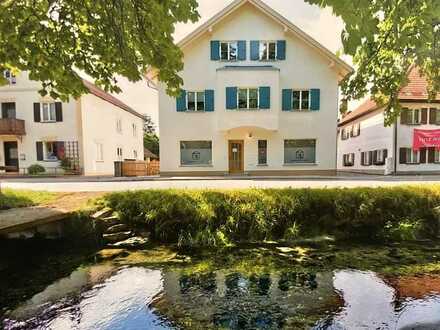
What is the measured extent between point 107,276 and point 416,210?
7.85m

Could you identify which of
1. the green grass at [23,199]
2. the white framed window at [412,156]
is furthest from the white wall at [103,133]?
the white framed window at [412,156]

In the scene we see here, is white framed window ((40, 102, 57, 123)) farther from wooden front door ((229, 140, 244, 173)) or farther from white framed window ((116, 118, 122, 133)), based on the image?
wooden front door ((229, 140, 244, 173))

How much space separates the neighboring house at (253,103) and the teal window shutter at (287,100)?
0.07 meters

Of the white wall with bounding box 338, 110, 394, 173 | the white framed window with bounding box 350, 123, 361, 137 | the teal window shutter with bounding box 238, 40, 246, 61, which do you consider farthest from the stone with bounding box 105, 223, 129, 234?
the white framed window with bounding box 350, 123, 361, 137

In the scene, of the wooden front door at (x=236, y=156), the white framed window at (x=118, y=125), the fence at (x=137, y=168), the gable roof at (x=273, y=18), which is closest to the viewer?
the gable roof at (x=273, y=18)

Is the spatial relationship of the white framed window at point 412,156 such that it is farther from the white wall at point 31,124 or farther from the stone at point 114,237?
the white wall at point 31,124

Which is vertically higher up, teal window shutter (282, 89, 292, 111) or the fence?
teal window shutter (282, 89, 292, 111)

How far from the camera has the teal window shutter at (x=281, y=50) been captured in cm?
2175

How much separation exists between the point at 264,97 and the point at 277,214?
14.4 m

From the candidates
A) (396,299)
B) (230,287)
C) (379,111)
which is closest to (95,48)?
(230,287)

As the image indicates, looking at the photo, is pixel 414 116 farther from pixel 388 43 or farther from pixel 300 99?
pixel 388 43

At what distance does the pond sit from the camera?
14.2ft

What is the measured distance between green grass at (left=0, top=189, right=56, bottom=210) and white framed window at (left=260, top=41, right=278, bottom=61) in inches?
646

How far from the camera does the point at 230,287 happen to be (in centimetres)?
544
